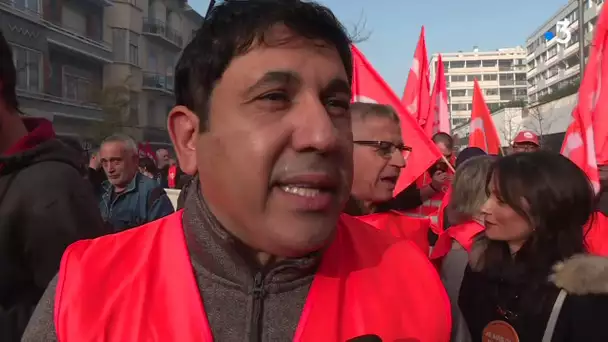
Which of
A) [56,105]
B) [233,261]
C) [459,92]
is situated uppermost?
[459,92]

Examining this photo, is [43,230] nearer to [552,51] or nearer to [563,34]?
[563,34]

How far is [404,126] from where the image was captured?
12.8 ft

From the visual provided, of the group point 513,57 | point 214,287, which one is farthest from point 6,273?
point 513,57

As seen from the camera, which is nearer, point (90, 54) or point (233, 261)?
point (233, 261)

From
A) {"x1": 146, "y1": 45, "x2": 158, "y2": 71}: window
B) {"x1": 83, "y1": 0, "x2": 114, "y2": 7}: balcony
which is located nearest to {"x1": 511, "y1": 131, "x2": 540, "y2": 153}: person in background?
{"x1": 83, "y1": 0, "x2": 114, "y2": 7}: balcony

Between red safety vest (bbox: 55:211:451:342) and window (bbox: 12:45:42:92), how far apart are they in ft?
80.0

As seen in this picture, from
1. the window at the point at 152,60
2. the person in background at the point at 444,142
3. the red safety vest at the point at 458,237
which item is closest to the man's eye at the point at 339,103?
the red safety vest at the point at 458,237

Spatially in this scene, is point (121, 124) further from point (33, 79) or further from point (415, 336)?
point (415, 336)

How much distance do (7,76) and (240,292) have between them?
54.6 inches

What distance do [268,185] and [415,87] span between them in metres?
5.28

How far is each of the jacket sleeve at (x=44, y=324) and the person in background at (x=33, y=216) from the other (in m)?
0.59

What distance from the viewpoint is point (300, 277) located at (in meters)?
1.42

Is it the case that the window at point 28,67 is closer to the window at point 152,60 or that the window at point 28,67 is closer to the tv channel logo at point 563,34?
the window at point 152,60

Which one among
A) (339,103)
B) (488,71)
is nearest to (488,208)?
(339,103)
